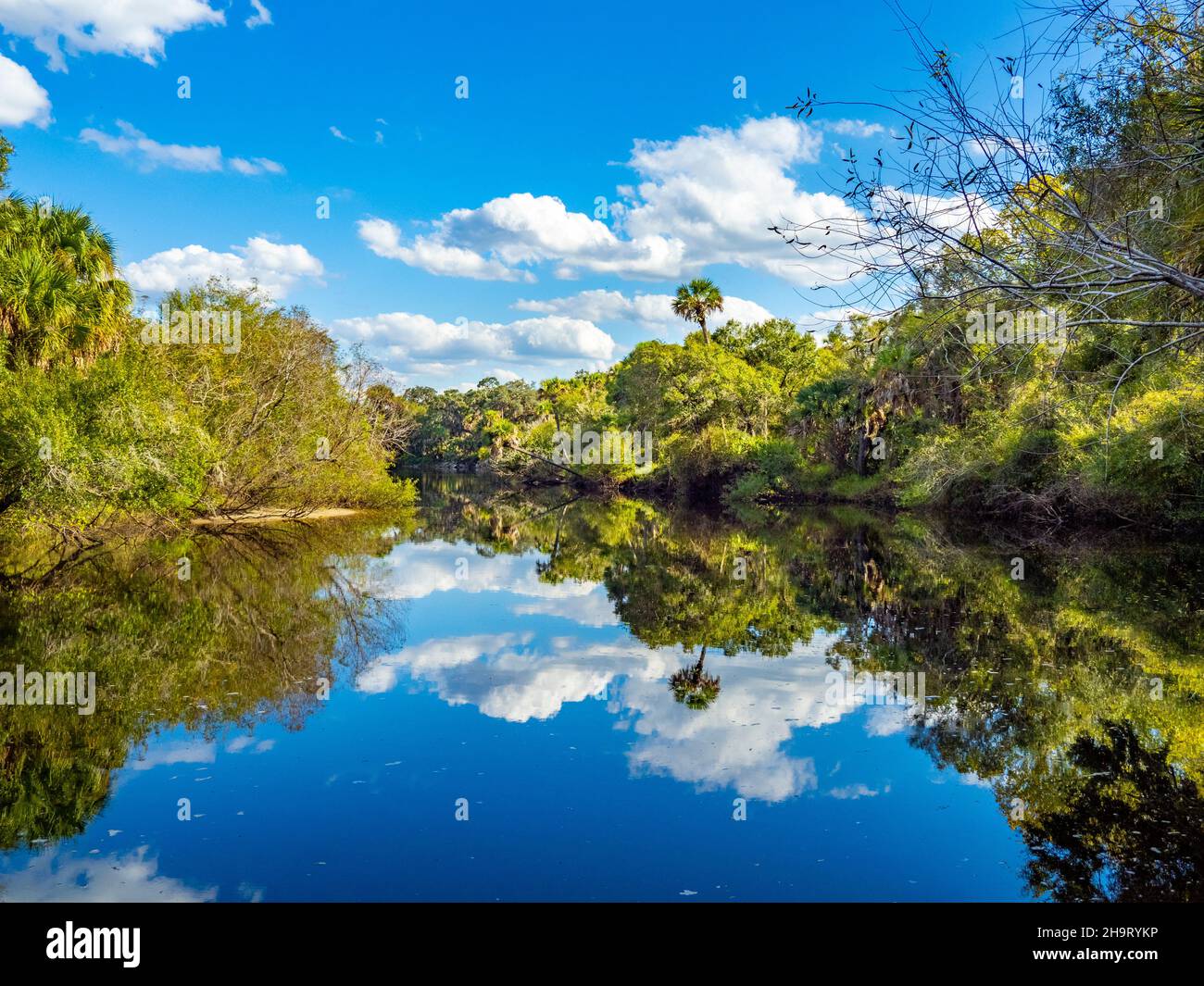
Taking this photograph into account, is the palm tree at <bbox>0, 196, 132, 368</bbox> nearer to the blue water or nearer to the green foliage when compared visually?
the green foliage

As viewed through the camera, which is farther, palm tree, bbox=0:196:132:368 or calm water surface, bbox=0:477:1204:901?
palm tree, bbox=0:196:132:368

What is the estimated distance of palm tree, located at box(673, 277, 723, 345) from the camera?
6188 cm

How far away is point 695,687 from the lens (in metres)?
10.8

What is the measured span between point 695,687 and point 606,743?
2481 millimetres

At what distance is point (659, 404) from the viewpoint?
5622 centimetres

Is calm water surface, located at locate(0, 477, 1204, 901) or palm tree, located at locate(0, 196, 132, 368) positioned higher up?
palm tree, located at locate(0, 196, 132, 368)

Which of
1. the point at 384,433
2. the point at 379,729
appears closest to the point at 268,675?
the point at 379,729

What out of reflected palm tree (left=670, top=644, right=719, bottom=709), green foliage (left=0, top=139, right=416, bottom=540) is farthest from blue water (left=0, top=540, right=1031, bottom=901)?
green foliage (left=0, top=139, right=416, bottom=540)

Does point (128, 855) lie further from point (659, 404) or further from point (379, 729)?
point (659, 404)

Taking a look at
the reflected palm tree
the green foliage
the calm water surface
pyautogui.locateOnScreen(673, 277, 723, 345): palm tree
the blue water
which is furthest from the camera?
pyautogui.locateOnScreen(673, 277, 723, 345): palm tree

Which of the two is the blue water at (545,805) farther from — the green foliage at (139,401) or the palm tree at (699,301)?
the palm tree at (699,301)

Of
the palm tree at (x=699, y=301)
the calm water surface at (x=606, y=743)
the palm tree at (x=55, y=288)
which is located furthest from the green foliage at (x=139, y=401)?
the palm tree at (x=699, y=301)

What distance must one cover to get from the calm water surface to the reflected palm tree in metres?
0.06

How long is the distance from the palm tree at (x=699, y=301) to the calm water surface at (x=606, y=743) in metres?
46.6
